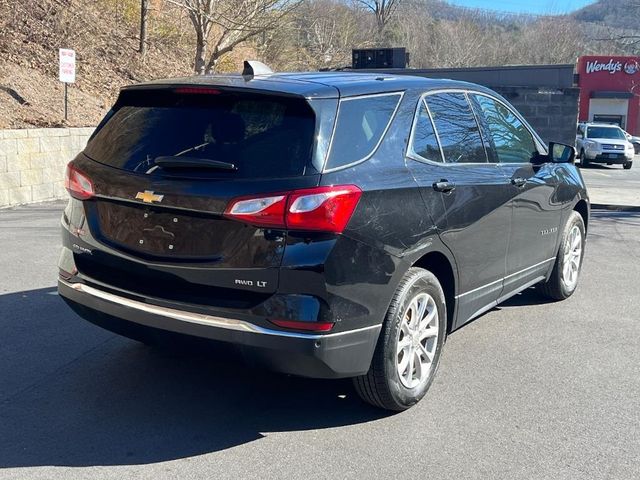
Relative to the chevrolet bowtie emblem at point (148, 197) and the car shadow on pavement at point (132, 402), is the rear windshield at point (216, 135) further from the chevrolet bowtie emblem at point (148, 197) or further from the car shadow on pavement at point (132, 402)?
the car shadow on pavement at point (132, 402)

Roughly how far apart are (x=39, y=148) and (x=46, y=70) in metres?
4.60

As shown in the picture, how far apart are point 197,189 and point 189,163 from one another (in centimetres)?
17

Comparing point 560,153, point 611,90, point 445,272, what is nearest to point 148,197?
point 445,272

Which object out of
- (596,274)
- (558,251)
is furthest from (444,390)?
(596,274)

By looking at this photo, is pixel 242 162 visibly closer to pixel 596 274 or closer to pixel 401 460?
pixel 401 460

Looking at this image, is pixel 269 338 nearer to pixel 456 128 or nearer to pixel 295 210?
pixel 295 210

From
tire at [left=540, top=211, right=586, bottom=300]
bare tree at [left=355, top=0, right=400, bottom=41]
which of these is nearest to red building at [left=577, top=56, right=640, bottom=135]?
bare tree at [left=355, top=0, right=400, bottom=41]

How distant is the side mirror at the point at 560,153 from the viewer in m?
6.00

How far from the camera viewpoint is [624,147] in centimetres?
2725

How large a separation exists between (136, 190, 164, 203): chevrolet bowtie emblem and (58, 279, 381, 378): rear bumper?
0.55 metres

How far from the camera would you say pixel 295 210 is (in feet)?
11.4

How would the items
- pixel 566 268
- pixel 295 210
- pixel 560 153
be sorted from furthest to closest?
pixel 566 268 → pixel 560 153 → pixel 295 210

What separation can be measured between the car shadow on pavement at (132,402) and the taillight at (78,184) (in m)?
1.06

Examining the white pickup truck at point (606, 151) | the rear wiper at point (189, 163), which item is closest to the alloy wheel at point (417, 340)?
the rear wiper at point (189, 163)
